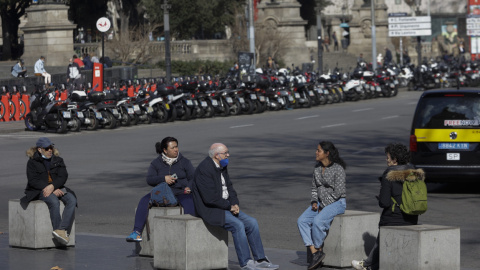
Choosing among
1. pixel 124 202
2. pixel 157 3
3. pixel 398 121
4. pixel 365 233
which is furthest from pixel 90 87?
pixel 157 3

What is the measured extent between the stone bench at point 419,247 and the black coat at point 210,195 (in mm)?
1487

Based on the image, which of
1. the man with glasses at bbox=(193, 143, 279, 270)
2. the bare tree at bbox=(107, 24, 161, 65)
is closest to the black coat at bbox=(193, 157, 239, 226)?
the man with glasses at bbox=(193, 143, 279, 270)

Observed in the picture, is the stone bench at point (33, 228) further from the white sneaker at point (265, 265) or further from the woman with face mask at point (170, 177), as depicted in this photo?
the white sneaker at point (265, 265)

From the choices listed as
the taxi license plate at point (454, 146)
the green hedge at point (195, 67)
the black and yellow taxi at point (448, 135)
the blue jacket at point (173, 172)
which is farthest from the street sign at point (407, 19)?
the blue jacket at point (173, 172)

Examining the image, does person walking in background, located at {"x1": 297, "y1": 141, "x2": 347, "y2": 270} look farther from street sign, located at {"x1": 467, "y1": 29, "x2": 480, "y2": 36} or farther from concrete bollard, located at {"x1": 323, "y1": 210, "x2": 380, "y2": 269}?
street sign, located at {"x1": 467, "y1": 29, "x2": 480, "y2": 36}

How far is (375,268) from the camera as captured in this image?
9.91 metres

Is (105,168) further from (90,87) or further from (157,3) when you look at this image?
(157,3)

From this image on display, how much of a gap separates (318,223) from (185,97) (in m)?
23.8

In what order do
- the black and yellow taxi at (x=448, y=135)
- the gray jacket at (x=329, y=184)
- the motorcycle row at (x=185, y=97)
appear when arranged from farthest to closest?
the motorcycle row at (x=185, y=97) → the black and yellow taxi at (x=448, y=135) → the gray jacket at (x=329, y=184)

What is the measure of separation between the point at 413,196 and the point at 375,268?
Result: 30.8 inches

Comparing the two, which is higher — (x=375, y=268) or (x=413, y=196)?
(x=413, y=196)

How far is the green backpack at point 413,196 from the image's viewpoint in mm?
9641

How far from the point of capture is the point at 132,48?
174 feet

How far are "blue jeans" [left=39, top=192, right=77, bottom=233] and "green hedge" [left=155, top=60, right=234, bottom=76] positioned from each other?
42539mm
